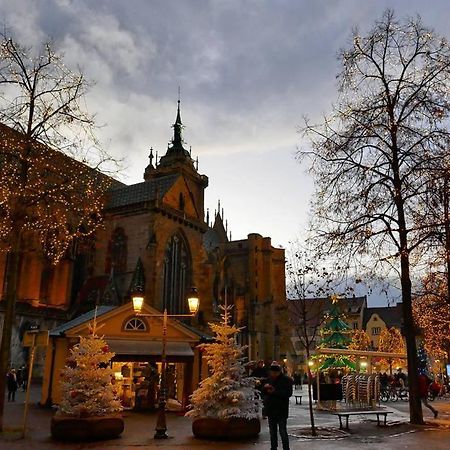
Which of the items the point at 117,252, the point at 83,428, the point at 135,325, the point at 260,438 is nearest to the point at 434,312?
the point at 135,325

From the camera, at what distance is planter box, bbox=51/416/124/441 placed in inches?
480

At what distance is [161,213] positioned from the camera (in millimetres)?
42938

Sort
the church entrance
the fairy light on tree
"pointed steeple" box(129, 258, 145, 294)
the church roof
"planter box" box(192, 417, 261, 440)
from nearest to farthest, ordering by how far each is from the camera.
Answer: "planter box" box(192, 417, 261, 440), the church entrance, the fairy light on tree, "pointed steeple" box(129, 258, 145, 294), the church roof

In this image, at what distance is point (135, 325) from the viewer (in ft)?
68.3

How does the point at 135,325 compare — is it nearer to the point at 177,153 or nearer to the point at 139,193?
the point at 139,193

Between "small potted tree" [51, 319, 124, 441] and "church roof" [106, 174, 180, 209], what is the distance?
99.4ft

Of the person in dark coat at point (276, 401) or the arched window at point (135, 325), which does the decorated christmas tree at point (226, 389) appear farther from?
the arched window at point (135, 325)

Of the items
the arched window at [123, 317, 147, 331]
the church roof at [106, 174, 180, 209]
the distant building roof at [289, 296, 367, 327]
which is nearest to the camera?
the arched window at [123, 317, 147, 331]

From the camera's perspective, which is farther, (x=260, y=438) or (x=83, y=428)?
(x=260, y=438)

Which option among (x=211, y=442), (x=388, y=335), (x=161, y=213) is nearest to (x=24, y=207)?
(x=211, y=442)

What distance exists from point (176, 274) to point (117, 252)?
5.44 meters

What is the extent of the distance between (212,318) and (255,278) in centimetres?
1604

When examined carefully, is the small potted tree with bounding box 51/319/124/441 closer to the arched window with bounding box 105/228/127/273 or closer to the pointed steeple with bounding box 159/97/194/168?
the arched window with bounding box 105/228/127/273

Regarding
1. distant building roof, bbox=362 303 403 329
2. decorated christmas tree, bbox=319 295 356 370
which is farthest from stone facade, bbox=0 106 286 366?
distant building roof, bbox=362 303 403 329
